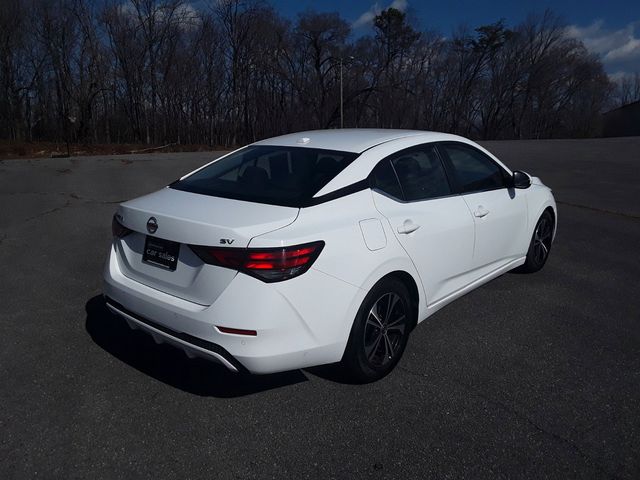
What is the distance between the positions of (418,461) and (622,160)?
58.6 ft

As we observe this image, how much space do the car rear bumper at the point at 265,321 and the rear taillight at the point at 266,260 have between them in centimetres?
4

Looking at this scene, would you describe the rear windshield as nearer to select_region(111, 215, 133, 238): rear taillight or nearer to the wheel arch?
select_region(111, 215, 133, 238): rear taillight

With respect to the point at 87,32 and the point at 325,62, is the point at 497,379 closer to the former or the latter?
the point at 87,32

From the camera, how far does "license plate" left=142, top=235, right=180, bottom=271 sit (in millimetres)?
2705

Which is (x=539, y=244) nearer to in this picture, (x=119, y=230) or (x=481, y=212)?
(x=481, y=212)

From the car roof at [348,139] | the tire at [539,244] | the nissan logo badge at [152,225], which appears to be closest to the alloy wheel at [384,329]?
the car roof at [348,139]

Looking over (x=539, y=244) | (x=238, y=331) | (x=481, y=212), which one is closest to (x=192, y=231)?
(x=238, y=331)

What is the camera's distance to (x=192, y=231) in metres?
2.59

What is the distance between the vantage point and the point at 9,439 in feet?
8.26

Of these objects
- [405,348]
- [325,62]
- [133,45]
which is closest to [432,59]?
[325,62]

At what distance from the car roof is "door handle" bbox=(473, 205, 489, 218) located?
0.62 meters

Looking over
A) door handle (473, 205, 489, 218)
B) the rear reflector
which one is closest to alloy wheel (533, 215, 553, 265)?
door handle (473, 205, 489, 218)

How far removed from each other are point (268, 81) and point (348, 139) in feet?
159

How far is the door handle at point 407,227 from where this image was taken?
3060mm
